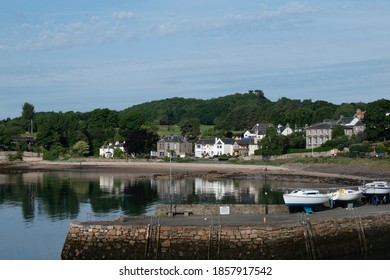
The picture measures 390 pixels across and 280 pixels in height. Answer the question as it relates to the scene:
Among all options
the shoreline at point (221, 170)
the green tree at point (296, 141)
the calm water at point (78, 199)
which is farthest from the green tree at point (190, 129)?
the calm water at point (78, 199)

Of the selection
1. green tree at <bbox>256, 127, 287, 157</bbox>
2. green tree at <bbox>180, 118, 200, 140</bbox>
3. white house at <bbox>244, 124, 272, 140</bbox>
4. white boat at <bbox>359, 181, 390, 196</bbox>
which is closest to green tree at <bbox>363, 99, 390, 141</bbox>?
green tree at <bbox>256, 127, 287, 157</bbox>

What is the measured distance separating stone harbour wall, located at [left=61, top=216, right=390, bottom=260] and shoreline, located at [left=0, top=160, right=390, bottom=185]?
31.7 meters

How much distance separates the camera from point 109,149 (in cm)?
12531

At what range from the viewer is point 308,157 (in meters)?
89.6

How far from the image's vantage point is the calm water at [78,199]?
33562mm

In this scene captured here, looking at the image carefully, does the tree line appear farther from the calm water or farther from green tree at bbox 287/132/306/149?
the calm water

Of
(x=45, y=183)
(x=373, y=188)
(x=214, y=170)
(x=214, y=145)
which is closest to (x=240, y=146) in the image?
(x=214, y=145)

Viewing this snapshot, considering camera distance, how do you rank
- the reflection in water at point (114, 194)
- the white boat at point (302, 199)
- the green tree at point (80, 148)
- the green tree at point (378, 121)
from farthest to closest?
the green tree at point (80, 148) < the green tree at point (378, 121) < the reflection in water at point (114, 194) < the white boat at point (302, 199)

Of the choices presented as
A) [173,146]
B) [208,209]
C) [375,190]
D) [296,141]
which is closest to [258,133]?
[296,141]

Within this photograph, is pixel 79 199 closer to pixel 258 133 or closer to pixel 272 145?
pixel 272 145

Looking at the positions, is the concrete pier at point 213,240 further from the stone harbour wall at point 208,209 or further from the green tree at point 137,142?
the green tree at point 137,142

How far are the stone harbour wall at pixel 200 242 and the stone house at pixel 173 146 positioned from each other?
9007 centimetres

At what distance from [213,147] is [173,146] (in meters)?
7.90

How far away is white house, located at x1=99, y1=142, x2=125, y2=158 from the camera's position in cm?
12344
